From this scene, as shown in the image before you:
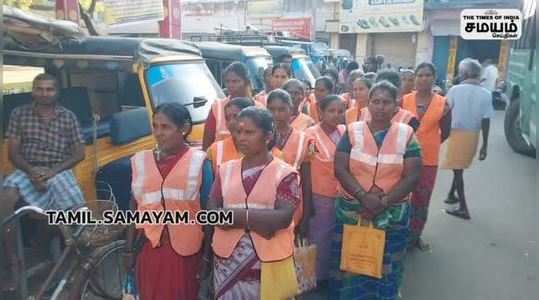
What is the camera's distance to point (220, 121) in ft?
11.2

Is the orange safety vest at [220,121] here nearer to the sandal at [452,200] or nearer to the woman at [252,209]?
the woman at [252,209]

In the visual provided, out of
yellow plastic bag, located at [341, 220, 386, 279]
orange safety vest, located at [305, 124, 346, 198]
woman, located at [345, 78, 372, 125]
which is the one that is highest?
woman, located at [345, 78, 372, 125]

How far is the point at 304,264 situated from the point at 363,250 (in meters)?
0.40

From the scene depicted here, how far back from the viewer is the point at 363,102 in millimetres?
4570

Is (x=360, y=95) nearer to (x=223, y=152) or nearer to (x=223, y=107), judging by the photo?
(x=223, y=107)

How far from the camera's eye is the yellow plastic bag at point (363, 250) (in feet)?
9.19

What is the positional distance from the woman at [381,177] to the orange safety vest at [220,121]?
863 mm

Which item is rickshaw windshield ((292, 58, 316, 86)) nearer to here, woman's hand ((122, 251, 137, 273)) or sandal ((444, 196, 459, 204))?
sandal ((444, 196, 459, 204))

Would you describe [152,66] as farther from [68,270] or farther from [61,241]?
[68,270]

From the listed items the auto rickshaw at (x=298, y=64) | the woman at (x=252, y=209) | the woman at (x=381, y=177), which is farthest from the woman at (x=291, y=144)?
the auto rickshaw at (x=298, y=64)

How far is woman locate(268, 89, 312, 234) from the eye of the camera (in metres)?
2.89

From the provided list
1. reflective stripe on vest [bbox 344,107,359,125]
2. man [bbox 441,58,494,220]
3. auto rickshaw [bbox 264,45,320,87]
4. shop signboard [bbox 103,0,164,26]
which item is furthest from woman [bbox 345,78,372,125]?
shop signboard [bbox 103,0,164,26]

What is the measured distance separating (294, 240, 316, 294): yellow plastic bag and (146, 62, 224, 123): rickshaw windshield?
70.8 inches

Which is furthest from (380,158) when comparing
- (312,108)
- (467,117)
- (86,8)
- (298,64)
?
(86,8)
